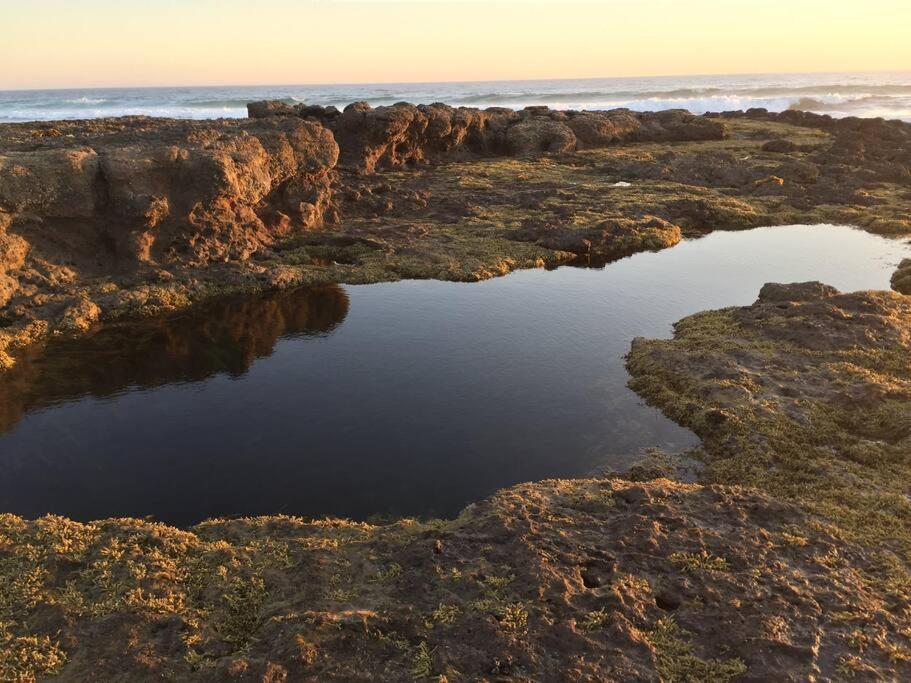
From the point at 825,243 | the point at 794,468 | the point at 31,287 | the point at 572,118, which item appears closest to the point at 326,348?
A: the point at 31,287

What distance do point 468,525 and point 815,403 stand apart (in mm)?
12878

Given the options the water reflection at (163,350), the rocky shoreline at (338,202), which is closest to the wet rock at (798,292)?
the rocky shoreline at (338,202)

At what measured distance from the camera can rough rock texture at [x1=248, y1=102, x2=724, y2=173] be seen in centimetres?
5700

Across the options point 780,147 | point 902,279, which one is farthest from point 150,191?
point 780,147

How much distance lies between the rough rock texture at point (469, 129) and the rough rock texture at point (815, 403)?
38.9m

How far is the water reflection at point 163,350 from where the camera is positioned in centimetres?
2253

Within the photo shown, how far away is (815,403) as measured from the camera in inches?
784

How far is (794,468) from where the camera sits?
1712 cm

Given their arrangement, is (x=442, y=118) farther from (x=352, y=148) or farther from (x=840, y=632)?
(x=840, y=632)

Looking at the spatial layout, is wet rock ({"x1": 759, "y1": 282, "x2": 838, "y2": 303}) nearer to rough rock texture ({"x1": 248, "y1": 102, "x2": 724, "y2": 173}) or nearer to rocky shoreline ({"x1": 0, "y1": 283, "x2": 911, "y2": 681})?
rocky shoreline ({"x1": 0, "y1": 283, "x2": 911, "y2": 681})

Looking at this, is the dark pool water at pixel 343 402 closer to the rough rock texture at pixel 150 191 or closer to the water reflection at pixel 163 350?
the water reflection at pixel 163 350

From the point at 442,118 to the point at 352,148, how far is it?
11711 millimetres

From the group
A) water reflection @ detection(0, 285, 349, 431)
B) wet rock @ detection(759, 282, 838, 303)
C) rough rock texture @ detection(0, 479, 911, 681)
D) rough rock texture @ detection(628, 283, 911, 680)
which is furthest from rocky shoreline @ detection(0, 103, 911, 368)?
rough rock texture @ detection(0, 479, 911, 681)

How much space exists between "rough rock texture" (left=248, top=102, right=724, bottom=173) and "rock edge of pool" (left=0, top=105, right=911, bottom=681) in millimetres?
16650
